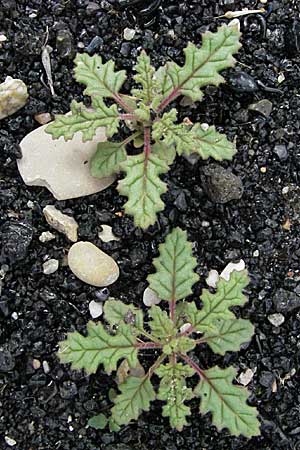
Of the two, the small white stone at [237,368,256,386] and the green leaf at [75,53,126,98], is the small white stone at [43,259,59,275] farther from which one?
the small white stone at [237,368,256,386]

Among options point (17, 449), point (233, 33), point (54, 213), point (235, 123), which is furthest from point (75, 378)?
point (233, 33)

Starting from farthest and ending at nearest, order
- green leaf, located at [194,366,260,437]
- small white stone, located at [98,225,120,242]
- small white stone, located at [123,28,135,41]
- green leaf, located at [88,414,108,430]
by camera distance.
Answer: small white stone, located at [123,28,135,41], small white stone, located at [98,225,120,242], green leaf, located at [88,414,108,430], green leaf, located at [194,366,260,437]

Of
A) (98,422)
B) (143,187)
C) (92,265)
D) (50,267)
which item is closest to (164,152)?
(143,187)

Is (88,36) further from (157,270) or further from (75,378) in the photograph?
(75,378)

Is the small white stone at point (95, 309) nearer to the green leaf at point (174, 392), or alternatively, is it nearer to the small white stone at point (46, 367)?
the small white stone at point (46, 367)

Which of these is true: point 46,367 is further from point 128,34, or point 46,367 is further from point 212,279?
point 128,34

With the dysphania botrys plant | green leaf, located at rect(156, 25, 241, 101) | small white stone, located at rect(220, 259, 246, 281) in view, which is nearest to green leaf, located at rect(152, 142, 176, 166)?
the dysphania botrys plant
